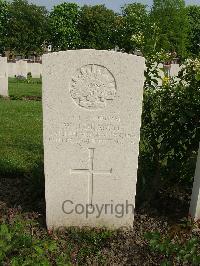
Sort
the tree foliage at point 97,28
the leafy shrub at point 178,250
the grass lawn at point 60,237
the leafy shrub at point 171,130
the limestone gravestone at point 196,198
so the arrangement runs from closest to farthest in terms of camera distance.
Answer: the leafy shrub at point 178,250 → the grass lawn at point 60,237 → the limestone gravestone at point 196,198 → the leafy shrub at point 171,130 → the tree foliage at point 97,28

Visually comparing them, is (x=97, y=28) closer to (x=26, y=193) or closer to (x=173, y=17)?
(x=173, y=17)

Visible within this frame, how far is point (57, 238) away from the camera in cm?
348

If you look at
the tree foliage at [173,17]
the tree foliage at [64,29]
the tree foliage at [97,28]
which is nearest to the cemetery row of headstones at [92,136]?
the tree foliage at [173,17]

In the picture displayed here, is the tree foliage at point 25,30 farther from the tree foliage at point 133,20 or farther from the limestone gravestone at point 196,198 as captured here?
the limestone gravestone at point 196,198

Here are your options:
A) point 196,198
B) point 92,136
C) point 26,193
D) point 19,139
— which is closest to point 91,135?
point 92,136

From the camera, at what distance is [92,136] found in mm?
3395

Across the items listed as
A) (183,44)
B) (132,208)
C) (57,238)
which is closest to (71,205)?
(57,238)

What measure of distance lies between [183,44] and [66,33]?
13.6m

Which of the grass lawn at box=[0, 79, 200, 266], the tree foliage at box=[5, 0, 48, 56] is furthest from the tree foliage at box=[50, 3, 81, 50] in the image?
the grass lawn at box=[0, 79, 200, 266]

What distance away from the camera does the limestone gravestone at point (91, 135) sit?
3.18 meters

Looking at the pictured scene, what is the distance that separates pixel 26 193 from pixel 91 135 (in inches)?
→ 52.3

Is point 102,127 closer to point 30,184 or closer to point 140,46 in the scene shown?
point 140,46

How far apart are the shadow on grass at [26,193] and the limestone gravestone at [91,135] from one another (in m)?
0.43

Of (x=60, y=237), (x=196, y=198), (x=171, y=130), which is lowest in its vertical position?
(x=60, y=237)
